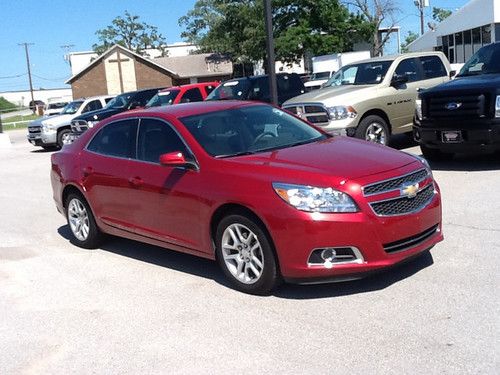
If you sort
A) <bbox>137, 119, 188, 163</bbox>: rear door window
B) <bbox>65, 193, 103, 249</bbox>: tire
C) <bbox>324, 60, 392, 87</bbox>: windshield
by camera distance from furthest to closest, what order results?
Result: <bbox>324, 60, 392, 87</bbox>: windshield
<bbox>65, 193, 103, 249</bbox>: tire
<bbox>137, 119, 188, 163</bbox>: rear door window

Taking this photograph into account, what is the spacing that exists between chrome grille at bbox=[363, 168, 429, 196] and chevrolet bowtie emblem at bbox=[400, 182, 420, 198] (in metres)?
0.03

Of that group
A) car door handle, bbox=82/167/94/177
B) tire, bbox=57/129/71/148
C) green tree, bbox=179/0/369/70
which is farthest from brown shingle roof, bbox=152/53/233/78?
car door handle, bbox=82/167/94/177

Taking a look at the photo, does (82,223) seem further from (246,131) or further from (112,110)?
(112,110)

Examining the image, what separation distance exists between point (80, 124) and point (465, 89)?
41.2 feet

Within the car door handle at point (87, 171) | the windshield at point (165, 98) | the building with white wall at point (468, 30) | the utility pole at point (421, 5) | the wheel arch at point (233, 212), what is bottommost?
the wheel arch at point (233, 212)

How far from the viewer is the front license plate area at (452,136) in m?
9.45

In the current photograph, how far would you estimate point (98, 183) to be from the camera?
6.84 meters

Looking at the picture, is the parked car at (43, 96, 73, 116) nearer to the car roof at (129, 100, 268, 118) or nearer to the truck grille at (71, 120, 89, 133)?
the truck grille at (71, 120, 89, 133)

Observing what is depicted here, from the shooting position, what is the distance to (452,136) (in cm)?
954

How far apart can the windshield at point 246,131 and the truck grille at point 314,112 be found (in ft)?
15.4

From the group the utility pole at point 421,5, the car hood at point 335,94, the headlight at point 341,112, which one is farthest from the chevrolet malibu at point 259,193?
the utility pole at point 421,5

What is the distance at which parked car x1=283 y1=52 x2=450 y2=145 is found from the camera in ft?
36.7

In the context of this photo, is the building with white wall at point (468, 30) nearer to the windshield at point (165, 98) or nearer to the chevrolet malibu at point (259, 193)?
the windshield at point (165, 98)

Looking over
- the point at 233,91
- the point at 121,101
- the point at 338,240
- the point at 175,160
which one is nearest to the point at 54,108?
the point at 121,101
